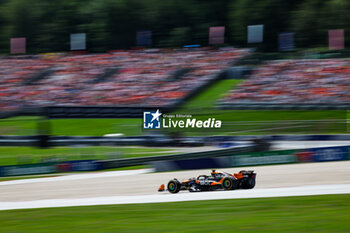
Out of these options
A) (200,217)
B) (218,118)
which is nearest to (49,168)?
(218,118)

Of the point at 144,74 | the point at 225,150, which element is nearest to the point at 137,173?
the point at 225,150

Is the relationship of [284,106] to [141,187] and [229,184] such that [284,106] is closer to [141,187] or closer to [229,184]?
[141,187]

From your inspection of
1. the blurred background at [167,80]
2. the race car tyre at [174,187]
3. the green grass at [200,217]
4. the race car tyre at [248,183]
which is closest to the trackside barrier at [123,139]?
the blurred background at [167,80]

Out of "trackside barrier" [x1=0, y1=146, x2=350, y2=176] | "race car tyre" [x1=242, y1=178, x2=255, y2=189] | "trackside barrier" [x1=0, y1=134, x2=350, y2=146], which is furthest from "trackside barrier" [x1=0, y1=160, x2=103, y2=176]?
"race car tyre" [x1=242, y1=178, x2=255, y2=189]

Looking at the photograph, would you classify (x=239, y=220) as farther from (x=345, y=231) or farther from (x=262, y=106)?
(x=262, y=106)

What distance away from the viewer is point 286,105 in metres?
27.2

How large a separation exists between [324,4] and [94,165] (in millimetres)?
35677

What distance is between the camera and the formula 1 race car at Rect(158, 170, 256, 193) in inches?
433

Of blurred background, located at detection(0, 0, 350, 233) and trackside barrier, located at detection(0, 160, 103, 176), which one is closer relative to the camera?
blurred background, located at detection(0, 0, 350, 233)

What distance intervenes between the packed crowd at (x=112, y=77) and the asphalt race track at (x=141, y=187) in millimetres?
15213

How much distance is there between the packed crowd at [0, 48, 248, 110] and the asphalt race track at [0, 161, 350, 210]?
15.2 metres

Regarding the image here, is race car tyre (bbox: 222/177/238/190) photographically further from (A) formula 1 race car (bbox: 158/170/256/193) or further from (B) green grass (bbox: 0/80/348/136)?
(B) green grass (bbox: 0/80/348/136)

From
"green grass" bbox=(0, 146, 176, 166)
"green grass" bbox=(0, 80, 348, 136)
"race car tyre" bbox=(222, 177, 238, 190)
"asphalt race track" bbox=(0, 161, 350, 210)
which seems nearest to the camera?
"asphalt race track" bbox=(0, 161, 350, 210)

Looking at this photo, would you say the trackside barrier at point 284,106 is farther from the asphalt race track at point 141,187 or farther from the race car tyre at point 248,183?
the race car tyre at point 248,183
